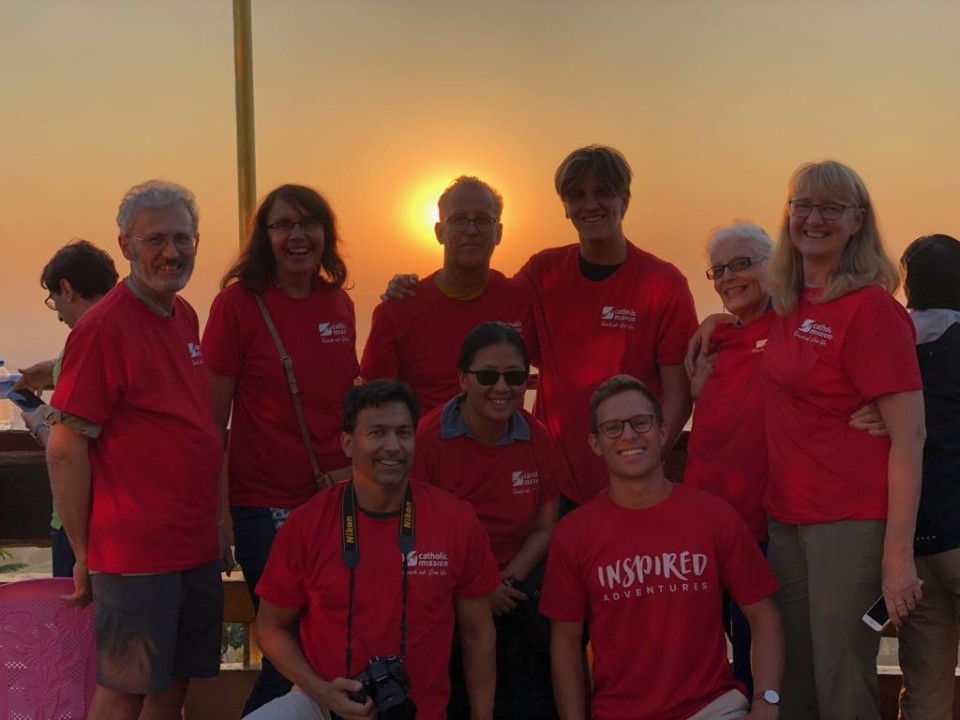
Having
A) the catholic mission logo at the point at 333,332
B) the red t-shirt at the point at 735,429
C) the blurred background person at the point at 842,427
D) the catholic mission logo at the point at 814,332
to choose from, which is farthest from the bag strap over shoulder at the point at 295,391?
the catholic mission logo at the point at 814,332

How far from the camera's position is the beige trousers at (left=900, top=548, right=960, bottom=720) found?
3.32 m

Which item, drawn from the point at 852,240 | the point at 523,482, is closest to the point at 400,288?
the point at 523,482

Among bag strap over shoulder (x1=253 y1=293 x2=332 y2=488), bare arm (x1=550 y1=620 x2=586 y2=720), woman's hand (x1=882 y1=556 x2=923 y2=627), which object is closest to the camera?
woman's hand (x1=882 y1=556 x2=923 y2=627)

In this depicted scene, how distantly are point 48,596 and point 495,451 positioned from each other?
4.92ft

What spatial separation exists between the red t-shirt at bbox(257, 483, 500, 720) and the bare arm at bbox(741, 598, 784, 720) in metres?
0.78

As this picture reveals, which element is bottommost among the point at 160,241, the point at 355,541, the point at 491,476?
the point at 355,541

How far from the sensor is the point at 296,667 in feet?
9.78

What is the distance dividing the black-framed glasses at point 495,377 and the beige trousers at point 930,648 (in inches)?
53.7

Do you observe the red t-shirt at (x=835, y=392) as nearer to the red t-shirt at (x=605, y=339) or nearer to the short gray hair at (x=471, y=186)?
the red t-shirt at (x=605, y=339)

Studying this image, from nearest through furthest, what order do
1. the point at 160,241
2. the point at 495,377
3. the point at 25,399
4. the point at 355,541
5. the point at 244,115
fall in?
1. the point at 355,541
2. the point at 160,241
3. the point at 495,377
4. the point at 25,399
5. the point at 244,115

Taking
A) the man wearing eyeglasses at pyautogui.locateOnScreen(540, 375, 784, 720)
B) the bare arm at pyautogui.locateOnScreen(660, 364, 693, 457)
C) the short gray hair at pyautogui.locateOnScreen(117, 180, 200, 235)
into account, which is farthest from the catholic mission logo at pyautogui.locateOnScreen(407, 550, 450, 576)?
the short gray hair at pyautogui.locateOnScreen(117, 180, 200, 235)

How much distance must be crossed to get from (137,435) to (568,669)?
1432mm

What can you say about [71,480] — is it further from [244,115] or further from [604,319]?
[244,115]

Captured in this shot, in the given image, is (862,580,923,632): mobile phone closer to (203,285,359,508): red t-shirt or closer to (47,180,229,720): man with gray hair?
(203,285,359,508): red t-shirt
